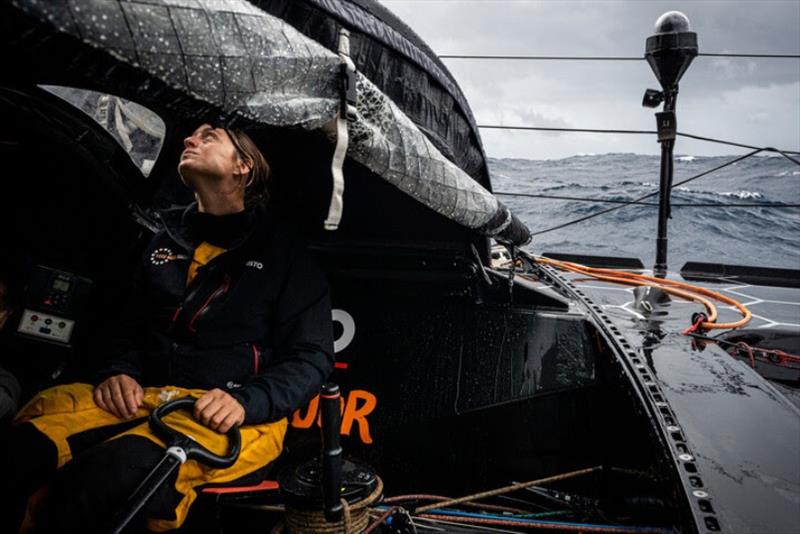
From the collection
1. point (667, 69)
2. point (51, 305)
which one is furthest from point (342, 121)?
point (667, 69)

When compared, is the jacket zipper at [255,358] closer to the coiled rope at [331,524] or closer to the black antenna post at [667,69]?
the coiled rope at [331,524]

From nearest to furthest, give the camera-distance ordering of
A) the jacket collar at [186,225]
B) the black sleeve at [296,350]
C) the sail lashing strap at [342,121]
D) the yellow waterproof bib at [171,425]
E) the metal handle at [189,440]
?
the sail lashing strap at [342,121] < the metal handle at [189,440] < the yellow waterproof bib at [171,425] < the black sleeve at [296,350] < the jacket collar at [186,225]

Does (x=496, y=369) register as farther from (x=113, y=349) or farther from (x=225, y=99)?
(x=225, y=99)

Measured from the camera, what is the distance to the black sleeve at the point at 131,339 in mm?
2242

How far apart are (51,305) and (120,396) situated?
92cm

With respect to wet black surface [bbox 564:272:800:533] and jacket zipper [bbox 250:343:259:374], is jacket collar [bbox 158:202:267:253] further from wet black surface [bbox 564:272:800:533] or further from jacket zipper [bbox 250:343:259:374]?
wet black surface [bbox 564:272:800:533]

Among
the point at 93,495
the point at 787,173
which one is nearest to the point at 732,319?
the point at 93,495

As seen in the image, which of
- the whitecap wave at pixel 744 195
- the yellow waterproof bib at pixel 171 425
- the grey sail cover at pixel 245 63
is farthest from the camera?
the whitecap wave at pixel 744 195

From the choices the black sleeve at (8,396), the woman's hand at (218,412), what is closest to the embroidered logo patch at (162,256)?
the woman's hand at (218,412)

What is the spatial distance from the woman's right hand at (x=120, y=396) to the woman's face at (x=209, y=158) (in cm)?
79

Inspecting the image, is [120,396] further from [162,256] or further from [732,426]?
[732,426]

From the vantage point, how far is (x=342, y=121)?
5.08 ft

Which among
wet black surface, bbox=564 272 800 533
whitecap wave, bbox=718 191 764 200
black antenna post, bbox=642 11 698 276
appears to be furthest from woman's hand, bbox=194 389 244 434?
whitecap wave, bbox=718 191 764 200

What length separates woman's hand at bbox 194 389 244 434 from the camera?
183 centimetres
